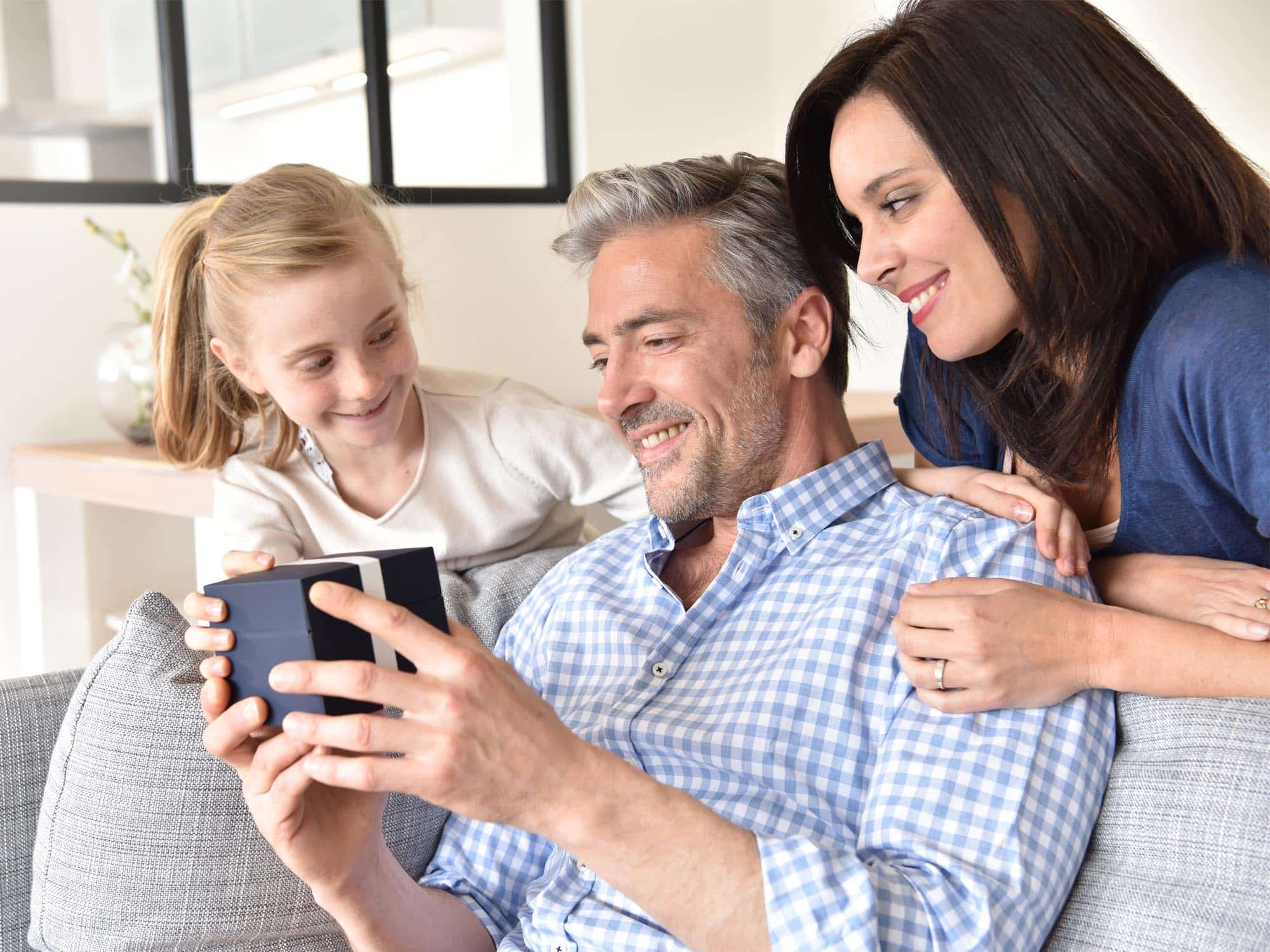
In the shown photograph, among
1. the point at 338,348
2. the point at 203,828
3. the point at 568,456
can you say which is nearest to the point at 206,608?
the point at 203,828

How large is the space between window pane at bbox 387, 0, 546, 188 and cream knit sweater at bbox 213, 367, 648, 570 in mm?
2410

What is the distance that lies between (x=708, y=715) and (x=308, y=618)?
1.66ft

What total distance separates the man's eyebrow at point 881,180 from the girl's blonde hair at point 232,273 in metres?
0.82

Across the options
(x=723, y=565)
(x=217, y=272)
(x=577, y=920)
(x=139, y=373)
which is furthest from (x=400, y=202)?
(x=577, y=920)

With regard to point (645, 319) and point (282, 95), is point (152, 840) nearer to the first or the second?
point (645, 319)

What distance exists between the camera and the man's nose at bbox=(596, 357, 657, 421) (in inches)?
59.2

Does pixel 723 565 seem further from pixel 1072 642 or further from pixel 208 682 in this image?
pixel 208 682

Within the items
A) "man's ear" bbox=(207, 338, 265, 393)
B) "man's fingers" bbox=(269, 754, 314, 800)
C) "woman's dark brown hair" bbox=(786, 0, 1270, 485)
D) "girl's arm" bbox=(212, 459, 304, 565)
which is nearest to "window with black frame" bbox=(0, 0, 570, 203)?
"man's ear" bbox=(207, 338, 265, 393)

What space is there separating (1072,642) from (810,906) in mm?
332

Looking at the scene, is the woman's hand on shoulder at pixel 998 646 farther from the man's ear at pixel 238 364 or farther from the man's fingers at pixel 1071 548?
the man's ear at pixel 238 364

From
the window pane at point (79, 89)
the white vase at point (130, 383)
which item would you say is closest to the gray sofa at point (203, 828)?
the white vase at point (130, 383)

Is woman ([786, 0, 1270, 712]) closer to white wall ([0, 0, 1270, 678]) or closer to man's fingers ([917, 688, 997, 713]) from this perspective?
man's fingers ([917, 688, 997, 713])

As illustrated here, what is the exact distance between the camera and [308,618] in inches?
35.1

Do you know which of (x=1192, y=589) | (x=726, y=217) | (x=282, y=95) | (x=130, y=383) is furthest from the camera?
(x=282, y=95)
